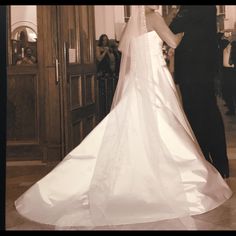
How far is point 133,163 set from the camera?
3.11m

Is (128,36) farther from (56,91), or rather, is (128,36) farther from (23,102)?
(23,102)

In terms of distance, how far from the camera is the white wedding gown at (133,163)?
10.1 feet

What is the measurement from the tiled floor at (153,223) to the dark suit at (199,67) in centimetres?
10

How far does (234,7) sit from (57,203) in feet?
5.80

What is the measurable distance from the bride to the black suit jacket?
0.09 meters

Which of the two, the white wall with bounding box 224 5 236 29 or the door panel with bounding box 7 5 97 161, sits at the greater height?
→ the white wall with bounding box 224 5 236 29

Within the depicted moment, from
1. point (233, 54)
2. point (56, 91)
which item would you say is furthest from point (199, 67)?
point (56, 91)

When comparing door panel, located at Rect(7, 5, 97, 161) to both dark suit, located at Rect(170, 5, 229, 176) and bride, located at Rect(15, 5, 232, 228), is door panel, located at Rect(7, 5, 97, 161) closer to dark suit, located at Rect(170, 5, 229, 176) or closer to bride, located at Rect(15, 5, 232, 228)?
bride, located at Rect(15, 5, 232, 228)

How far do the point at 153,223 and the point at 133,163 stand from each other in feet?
1.39

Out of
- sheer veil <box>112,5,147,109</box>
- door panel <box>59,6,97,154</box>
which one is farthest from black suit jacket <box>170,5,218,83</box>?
door panel <box>59,6,97,154</box>

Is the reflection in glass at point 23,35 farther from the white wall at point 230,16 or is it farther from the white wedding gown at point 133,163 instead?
the white wall at point 230,16

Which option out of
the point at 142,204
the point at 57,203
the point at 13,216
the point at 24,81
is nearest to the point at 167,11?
the point at 24,81

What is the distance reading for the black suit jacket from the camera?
3.10 meters

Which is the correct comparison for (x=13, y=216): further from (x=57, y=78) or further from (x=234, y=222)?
(x=234, y=222)
